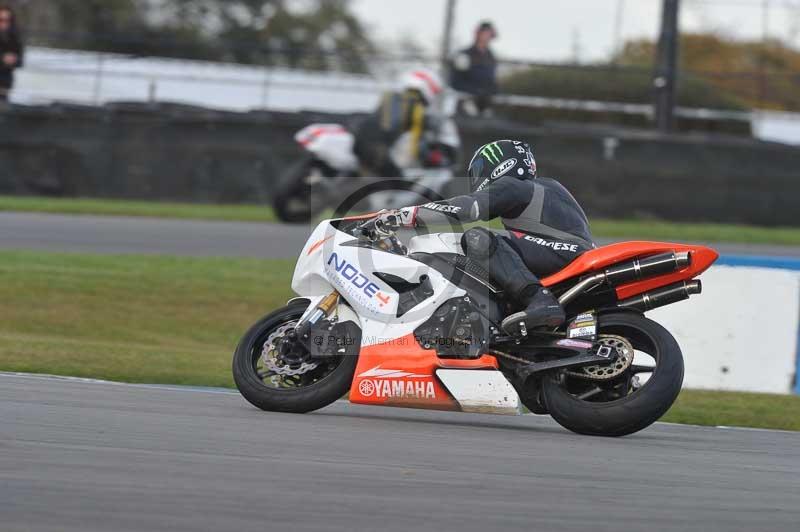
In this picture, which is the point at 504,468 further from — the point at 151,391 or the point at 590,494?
the point at 151,391

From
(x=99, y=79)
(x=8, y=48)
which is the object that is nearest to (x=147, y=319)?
(x=8, y=48)

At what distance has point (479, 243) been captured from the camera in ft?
23.7

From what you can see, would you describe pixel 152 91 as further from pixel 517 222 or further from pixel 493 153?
pixel 517 222

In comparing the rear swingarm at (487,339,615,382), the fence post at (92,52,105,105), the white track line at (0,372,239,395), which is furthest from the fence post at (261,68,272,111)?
the rear swingarm at (487,339,615,382)

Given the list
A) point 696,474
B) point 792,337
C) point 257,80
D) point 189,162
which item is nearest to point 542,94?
point 257,80

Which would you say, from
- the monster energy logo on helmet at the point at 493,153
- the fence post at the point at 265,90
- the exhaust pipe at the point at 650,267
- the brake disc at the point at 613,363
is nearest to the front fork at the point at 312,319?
the monster energy logo on helmet at the point at 493,153

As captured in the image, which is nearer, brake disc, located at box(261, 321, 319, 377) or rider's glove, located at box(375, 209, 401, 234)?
rider's glove, located at box(375, 209, 401, 234)

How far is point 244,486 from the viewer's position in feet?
16.1

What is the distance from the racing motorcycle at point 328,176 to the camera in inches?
703

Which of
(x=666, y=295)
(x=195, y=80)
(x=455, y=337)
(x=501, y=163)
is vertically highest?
(x=501, y=163)

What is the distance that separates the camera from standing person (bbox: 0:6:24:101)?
63.9 ft

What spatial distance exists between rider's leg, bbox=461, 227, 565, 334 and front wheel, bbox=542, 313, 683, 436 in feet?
0.90

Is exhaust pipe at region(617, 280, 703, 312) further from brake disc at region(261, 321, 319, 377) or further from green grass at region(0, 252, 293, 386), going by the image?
green grass at region(0, 252, 293, 386)

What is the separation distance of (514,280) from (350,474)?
211cm
